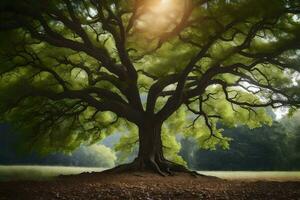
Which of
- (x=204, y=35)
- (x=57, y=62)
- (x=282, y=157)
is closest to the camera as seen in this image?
(x=204, y=35)

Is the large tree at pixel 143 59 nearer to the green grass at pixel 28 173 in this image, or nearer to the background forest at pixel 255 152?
the green grass at pixel 28 173

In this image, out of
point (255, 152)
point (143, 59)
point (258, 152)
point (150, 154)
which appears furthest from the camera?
point (255, 152)

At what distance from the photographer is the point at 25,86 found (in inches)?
754

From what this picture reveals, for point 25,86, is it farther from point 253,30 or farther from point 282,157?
point 282,157

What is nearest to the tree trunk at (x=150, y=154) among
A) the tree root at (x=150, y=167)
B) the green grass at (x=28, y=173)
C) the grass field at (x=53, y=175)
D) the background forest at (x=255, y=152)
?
the tree root at (x=150, y=167)

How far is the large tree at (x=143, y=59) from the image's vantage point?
16750 mm

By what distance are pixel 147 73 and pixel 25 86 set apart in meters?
8.11

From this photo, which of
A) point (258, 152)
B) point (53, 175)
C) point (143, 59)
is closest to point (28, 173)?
point (53, 175)

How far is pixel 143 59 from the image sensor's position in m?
25.1

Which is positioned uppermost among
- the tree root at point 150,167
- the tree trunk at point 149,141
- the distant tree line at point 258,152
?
the distant tree line at point 258,152

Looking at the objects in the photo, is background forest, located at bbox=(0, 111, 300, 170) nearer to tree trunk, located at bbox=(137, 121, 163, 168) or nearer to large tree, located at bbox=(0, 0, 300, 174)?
large tree, located at bbox=(0, 0, 300, 174)

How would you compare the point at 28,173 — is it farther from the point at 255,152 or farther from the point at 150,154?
the point at 255,152

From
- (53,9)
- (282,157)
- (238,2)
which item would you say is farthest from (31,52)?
(282,157)

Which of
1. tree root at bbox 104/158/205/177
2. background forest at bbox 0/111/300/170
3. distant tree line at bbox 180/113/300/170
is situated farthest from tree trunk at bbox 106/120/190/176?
distant tree line at bbox 180/113/300/170
